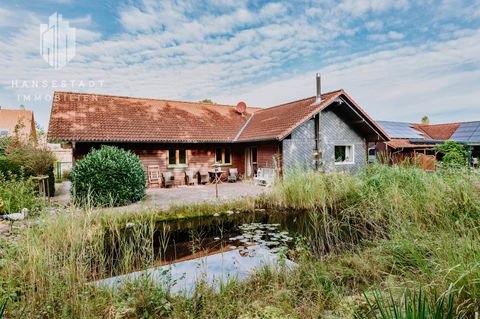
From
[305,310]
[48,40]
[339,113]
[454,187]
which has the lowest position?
[305,310]

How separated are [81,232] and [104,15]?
36.7 ft

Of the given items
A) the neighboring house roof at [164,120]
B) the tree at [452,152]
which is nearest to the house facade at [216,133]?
the neighboring house roof at [164,120]

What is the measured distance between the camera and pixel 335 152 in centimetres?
1619

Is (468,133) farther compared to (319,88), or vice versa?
(468,133)

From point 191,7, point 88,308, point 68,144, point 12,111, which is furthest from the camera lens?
point 12,111

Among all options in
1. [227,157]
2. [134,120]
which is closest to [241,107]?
[227,157]

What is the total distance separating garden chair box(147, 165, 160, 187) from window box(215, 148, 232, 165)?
3637 millimetres

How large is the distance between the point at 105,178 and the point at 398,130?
76.4 ft

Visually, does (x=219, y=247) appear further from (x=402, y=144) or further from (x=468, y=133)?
(x=468, y=133)

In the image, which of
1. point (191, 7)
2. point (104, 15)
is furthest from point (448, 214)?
point (104, 15)

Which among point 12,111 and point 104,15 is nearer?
point 104,15

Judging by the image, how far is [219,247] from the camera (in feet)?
19.3

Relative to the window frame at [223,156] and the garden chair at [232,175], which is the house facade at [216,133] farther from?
the garden chair at [232,175]

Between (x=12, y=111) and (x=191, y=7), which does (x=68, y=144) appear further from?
(x=12, y=111)
